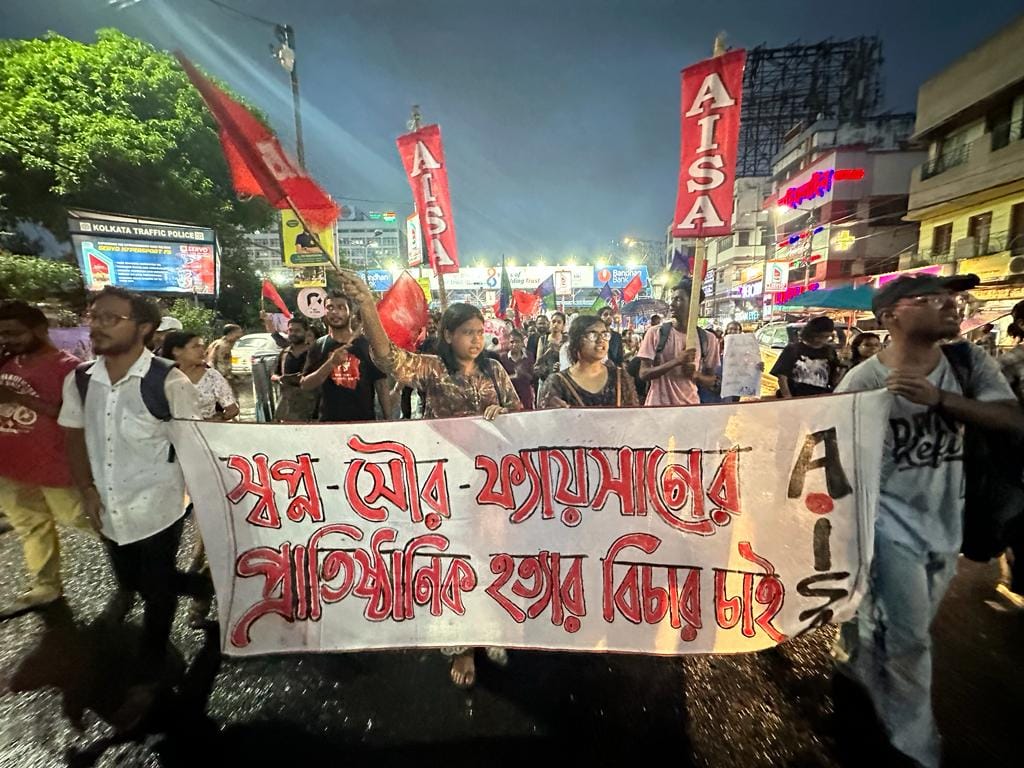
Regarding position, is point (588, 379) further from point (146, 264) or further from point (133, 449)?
point (146, 264)

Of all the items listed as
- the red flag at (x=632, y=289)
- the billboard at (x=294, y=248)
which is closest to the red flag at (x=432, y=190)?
the billboard at (x=294, y=248)

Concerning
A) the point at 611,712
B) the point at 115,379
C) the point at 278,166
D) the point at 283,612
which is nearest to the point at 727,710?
the point at 611,712

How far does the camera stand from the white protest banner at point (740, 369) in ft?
15.6

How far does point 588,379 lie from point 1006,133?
25.8 metres

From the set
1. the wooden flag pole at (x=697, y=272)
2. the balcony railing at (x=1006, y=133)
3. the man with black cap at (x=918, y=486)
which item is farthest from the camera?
the balcony railing at (x=1006, y=133)

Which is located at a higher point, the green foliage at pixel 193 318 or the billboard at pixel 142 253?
the billboard at pixel 142 253

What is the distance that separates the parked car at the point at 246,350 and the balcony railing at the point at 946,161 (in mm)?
28044

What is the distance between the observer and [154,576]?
256 centimetres

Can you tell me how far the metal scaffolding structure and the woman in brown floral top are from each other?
51.4m

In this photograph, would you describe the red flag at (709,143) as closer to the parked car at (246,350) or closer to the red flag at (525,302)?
the parked car at (246,350)

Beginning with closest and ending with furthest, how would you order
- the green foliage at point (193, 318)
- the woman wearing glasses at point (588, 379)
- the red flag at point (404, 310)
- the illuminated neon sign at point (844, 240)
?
the woman wearing glasses at point (588, 379), the red flag at point (404, 310), the green foliage at point (193, 318), the illuminated neon sign at point (844, 240)

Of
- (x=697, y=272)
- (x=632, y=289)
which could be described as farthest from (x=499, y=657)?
(x=632, y=289)

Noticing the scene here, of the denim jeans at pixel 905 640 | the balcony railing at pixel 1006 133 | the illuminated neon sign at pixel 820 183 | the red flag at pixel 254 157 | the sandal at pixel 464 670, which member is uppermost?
the illuminated neon sign at pixel 820 183

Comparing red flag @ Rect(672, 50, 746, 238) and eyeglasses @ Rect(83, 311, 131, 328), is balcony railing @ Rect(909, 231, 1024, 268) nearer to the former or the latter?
red flag @ Rect(672, 50, 746, 238)
